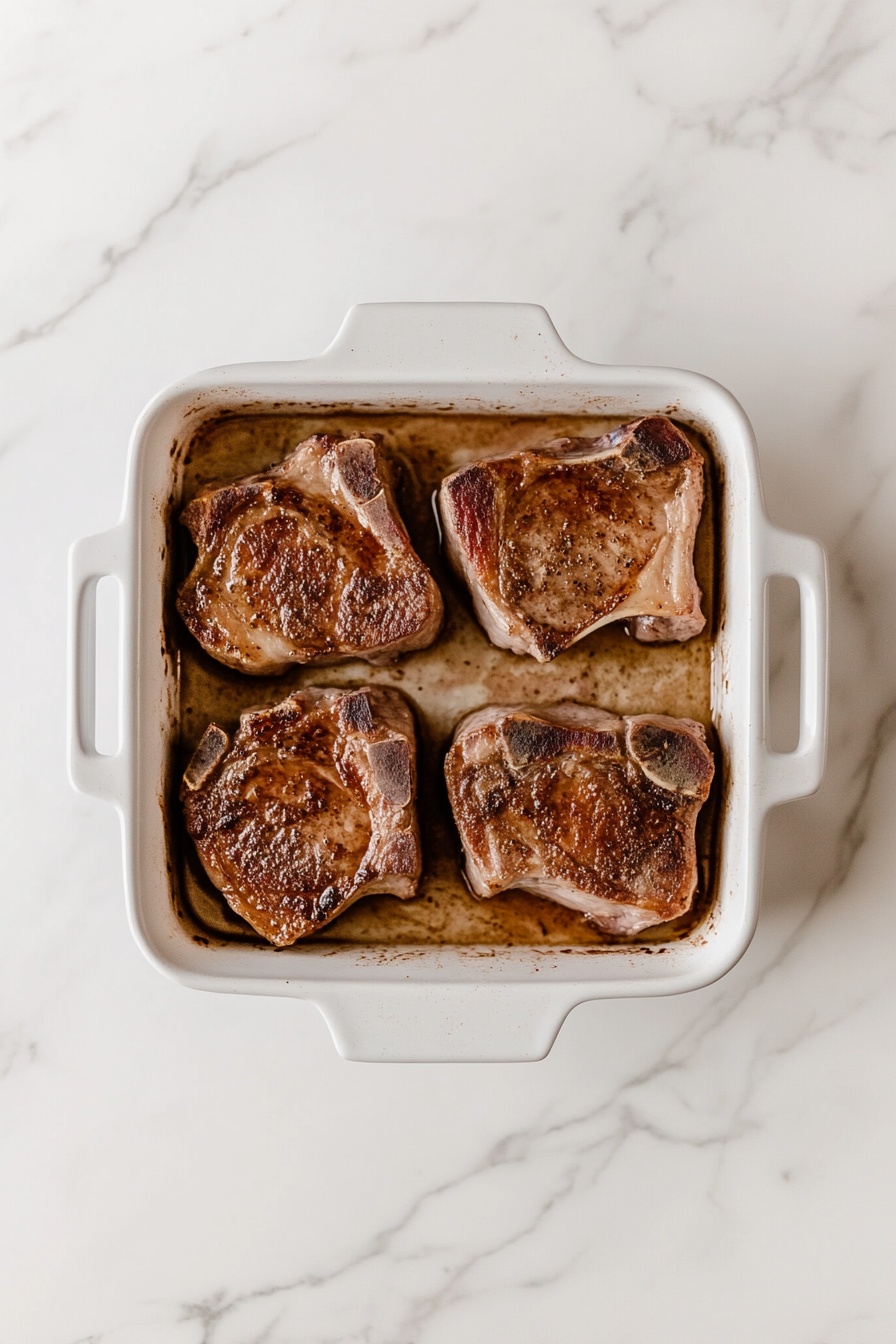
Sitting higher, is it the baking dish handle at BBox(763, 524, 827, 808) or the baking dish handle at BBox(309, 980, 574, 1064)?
the baking dish handle at BBox(763, 524, 827, 808)

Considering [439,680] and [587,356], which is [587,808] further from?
[587,356]

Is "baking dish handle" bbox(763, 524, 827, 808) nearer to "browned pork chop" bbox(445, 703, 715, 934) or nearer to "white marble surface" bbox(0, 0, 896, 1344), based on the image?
"browned pork chop" bbox(445, 703, 715, 934)

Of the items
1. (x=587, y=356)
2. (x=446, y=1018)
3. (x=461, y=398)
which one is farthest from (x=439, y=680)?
(x=587, y=356)

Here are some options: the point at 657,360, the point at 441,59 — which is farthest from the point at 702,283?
the point at 441,59

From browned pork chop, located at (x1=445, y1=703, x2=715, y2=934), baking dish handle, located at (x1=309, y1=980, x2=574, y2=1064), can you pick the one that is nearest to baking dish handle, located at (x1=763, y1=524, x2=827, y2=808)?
browned pork chop, located at (x1=445, y1=703, x2=715, y2=934)

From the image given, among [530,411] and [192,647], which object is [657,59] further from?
[192,647]

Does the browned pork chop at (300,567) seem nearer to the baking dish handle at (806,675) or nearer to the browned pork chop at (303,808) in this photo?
the browned pork chop at (303,808)
